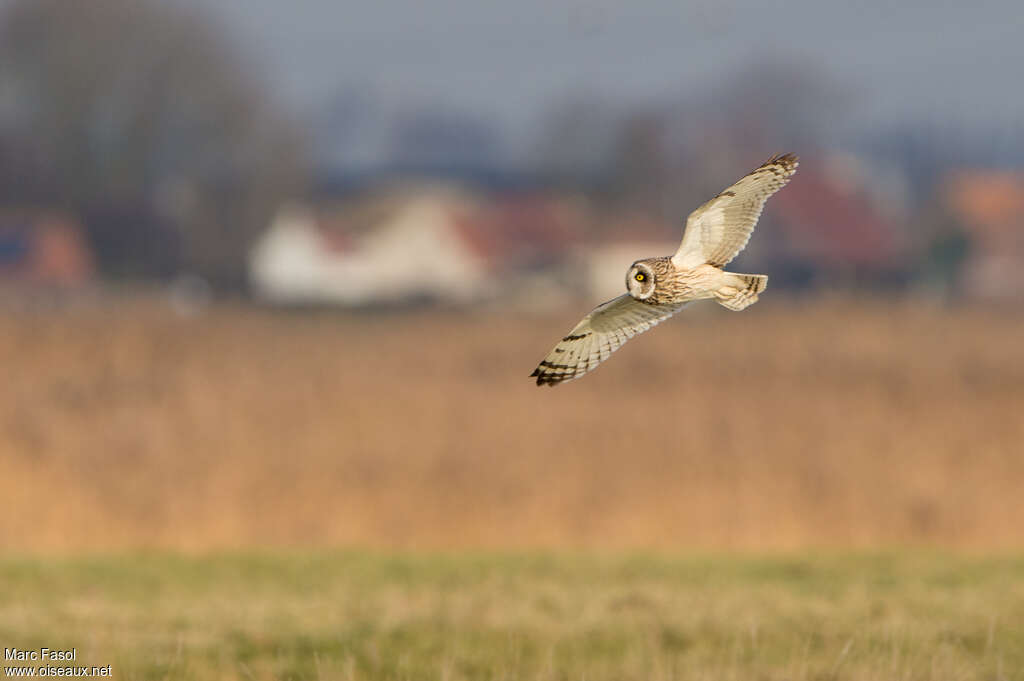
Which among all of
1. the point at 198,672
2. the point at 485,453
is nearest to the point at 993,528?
the point at 485,453

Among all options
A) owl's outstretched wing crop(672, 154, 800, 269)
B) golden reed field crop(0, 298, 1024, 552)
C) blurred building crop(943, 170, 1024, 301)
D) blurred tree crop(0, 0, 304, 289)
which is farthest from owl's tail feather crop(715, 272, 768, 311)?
blurred building crop(943, 170, 1024, 301)

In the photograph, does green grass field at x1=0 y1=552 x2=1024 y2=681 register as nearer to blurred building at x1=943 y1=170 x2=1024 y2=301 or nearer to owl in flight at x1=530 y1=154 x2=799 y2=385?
owl in flight at x1=530 y1=154 x2=799 y2=385

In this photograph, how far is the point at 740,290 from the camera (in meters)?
6.10

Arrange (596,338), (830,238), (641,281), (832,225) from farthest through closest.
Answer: (832,225) → (830,238) → (596,338) → (641,281)

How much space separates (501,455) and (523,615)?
540 cm

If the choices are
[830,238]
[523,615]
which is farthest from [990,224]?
[523,615]

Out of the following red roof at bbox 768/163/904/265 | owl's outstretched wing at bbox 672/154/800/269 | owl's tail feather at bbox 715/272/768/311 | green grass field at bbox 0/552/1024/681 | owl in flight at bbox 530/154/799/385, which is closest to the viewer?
owl's tail feather at bbox 715/272/768/311

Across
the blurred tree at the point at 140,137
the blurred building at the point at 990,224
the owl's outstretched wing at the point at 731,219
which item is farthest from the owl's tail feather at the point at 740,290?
the blurred building at the point at 990,224

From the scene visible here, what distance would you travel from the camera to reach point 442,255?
5916 centimetres

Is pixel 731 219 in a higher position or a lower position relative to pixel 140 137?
lower

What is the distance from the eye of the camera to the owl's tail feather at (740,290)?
236 inches

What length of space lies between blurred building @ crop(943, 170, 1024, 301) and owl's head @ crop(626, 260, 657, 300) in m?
53.3

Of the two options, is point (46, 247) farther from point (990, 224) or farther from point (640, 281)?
point (640, 281)

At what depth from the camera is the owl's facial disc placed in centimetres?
620
